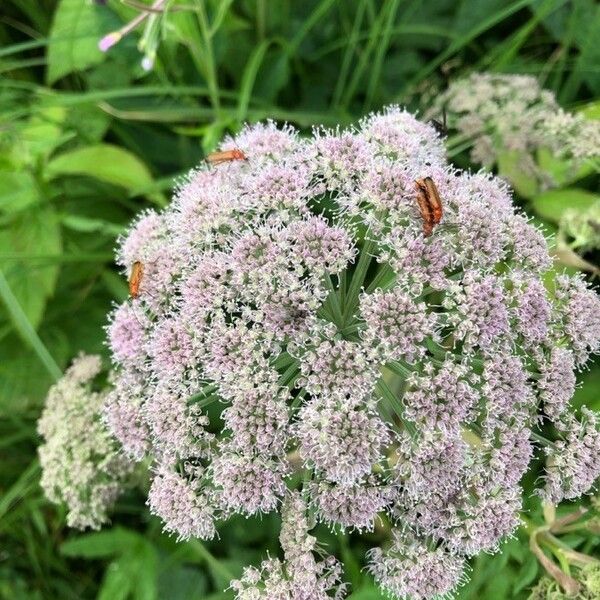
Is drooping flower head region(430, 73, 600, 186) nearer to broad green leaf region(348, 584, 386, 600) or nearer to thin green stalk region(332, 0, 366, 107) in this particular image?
thin green stalk region(332, 0, 366, 107)

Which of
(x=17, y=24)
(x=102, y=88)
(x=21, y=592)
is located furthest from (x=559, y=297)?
(x=17, y=24)

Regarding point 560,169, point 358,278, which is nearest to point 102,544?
point 358,278

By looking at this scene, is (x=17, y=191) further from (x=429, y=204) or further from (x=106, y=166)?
(x=429, y=204)

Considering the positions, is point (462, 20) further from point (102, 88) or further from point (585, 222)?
point (102, 88)

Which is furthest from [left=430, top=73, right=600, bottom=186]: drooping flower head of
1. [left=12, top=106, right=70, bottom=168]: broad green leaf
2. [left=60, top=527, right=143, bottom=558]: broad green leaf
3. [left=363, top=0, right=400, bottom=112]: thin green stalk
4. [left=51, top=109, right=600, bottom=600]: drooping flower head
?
[left=60, top=527, right=143, bottom=558]: broad green leaf

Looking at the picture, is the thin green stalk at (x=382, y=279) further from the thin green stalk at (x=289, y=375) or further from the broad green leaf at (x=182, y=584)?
the broad green leaf at (x=182, y=584)

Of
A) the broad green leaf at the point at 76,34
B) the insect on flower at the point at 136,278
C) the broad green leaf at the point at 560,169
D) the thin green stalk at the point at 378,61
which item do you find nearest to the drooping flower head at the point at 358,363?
the insect on flower at the point at 136,278
